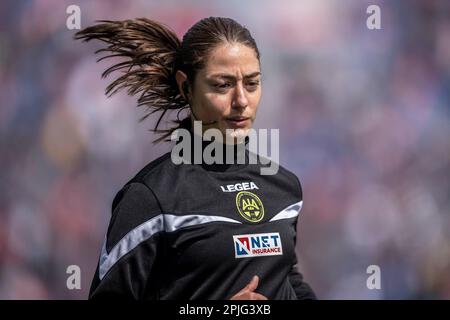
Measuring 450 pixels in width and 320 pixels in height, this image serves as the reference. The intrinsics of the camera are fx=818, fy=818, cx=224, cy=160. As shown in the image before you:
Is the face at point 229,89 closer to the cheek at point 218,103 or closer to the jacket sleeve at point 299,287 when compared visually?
the cheek at point 218,103

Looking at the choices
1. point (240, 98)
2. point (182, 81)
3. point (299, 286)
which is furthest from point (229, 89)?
point (299, 286)

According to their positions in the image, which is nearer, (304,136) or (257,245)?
(257,245)

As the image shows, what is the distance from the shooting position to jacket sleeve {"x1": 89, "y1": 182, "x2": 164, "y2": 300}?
7.44 feet

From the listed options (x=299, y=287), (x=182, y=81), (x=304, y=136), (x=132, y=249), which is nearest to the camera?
Result: (x=132, y=249)

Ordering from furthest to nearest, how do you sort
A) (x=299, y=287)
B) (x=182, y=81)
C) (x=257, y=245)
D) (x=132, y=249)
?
(x=299, y=287)
(x=182, y=81)
(x=257, y=245)
(x=132, y=249)

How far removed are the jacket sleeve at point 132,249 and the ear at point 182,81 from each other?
413 millimetres

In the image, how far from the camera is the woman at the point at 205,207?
2.29 meters

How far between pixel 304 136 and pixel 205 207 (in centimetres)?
303

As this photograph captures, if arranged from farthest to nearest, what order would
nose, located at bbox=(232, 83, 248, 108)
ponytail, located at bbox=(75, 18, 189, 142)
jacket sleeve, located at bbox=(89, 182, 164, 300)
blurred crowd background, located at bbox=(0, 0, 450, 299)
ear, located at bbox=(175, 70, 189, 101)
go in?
blurred crowd background, located at bbox=(0, 0, 450, 299), ponytail, located at bbox=(75, 18, 189, 142), ear, located at bbox=(175, 70, 189, 101), nose, located at bbox=(232, 83, 248, 108), jacket sleeve, located at bbox=(89, 182, 164, 300)

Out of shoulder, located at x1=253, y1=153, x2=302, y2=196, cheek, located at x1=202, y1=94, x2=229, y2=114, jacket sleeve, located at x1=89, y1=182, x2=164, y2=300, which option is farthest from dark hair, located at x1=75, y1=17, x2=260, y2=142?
jacket sleeve, located at x1=89, y1=182, x2=164, y2=300

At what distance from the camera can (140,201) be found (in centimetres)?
230

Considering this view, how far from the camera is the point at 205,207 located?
2365mm

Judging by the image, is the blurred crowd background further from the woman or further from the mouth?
the mouth

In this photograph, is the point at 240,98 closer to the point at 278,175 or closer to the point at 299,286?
the point at 278,175
